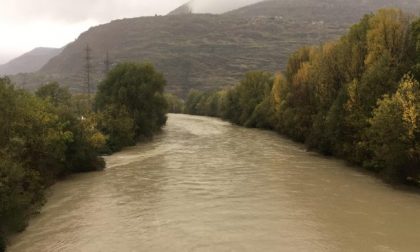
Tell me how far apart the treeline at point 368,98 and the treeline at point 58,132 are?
19285 millimetres

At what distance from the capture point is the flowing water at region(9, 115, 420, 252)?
1931 centimetres

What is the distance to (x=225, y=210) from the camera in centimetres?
2408

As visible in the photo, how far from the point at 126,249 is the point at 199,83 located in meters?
177

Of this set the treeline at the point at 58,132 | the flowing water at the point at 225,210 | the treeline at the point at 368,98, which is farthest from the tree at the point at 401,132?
the treeline at the point at 58,132

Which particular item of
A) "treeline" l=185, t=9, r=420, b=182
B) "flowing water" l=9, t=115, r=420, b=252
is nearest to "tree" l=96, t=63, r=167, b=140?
"treeline" l=185, t=9, r=420, b=182

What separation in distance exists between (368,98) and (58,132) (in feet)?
77.3

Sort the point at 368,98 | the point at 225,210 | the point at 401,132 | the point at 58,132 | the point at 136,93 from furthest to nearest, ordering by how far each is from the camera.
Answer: the point at 136,93 < the point at 368,98 < the point at 58,132 < the point at 401,132 < the point at 225,210

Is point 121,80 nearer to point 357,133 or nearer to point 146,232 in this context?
point 357,133

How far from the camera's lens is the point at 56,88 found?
261 feet

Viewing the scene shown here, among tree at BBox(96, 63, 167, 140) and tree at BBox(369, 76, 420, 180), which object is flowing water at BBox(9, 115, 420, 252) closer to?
tree at BBox(369, 76, 420, 180)

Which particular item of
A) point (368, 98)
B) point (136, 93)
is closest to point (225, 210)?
point (368, 98)

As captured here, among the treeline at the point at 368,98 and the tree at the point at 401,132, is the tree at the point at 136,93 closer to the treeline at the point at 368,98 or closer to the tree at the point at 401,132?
the treeline at the point at 368,98

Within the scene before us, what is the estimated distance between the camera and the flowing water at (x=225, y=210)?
63.4 ft

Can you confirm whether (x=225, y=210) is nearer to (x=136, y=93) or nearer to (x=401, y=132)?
(x=401, y=132)
